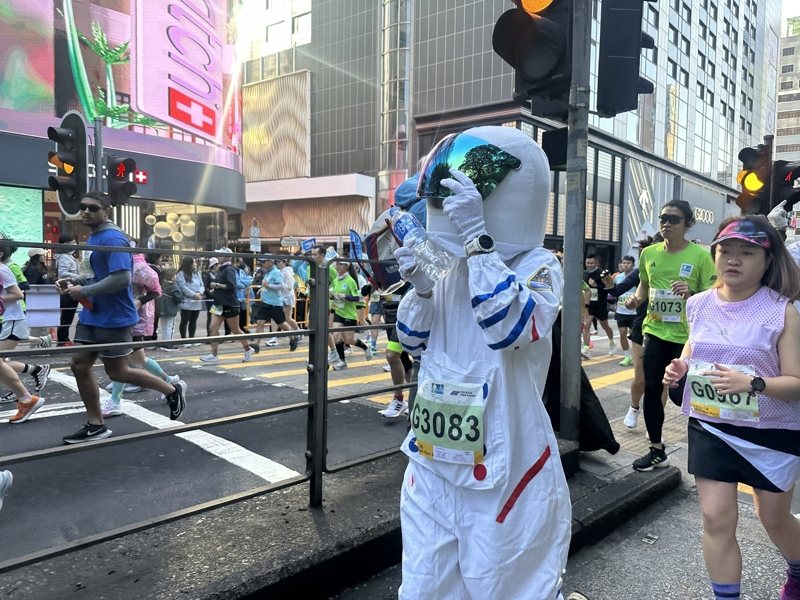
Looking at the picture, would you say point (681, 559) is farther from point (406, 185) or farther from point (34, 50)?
point (34, 50)

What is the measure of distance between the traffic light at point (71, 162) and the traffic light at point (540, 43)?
6958 millimetres

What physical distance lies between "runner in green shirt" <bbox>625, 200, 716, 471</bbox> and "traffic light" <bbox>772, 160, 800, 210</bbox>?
351cm

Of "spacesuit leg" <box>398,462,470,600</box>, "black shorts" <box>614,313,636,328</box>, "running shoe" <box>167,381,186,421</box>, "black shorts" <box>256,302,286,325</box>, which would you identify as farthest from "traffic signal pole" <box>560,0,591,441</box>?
"black shorts" <box>256,302,286,325</box>

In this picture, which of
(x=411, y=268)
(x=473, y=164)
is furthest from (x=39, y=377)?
(x=473, y=164)

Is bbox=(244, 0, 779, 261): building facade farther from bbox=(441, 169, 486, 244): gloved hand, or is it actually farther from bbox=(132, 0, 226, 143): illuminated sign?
bbox=(441, 169, 486, 244): gloved hand

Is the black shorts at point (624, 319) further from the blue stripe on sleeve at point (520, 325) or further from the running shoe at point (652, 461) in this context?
the blue stripe on sleeve at point (520, 325)

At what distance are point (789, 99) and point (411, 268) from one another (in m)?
116

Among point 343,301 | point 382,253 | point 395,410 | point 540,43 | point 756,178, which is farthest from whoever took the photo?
point 343,301

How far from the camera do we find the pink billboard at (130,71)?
17.3m

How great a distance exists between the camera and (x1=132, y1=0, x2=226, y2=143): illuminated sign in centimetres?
2011

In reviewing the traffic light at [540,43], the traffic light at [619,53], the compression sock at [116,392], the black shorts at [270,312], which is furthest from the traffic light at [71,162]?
the traffic light at [619,53]

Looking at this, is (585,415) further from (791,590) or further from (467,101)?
(467,101)

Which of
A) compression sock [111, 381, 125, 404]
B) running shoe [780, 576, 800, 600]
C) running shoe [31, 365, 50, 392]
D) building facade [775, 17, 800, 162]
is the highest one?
building facade [775, 17, 800, 162]

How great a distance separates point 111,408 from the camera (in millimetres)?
5828
